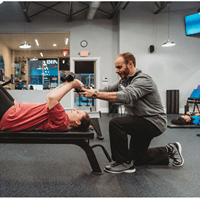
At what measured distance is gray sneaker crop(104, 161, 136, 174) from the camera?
63.6 inches

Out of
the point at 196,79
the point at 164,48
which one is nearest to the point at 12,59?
the point at 164,48

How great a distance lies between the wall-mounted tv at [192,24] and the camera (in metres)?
5.86

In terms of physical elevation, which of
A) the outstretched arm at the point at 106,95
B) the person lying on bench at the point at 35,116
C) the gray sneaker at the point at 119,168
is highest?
the outstretched arm at the point at 106,95

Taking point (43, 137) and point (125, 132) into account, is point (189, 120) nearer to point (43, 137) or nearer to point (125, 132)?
point (125, 132)

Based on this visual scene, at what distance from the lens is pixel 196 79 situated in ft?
21.5

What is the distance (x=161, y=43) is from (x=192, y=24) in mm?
1198

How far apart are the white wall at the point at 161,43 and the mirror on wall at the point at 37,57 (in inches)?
104

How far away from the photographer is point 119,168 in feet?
5.34

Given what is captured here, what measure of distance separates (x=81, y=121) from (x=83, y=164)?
1.66ft

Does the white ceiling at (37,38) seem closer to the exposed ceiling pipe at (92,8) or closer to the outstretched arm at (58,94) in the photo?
the exposed ceiling pipe at (92,8)

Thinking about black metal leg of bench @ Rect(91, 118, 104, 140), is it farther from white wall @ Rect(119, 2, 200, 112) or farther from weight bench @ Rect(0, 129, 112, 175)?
white wall @ Rect(119, 2, 200, 112)

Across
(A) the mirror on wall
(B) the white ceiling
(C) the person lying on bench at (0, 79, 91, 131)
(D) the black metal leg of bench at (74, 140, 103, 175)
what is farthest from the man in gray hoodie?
(B) the white ceiling

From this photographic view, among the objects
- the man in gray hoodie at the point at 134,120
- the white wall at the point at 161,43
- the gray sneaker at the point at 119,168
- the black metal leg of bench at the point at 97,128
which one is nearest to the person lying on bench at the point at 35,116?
the man in gray hoodie at the point at 134,120

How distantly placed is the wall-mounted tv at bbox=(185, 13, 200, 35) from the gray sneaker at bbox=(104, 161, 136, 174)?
6.08 meters
